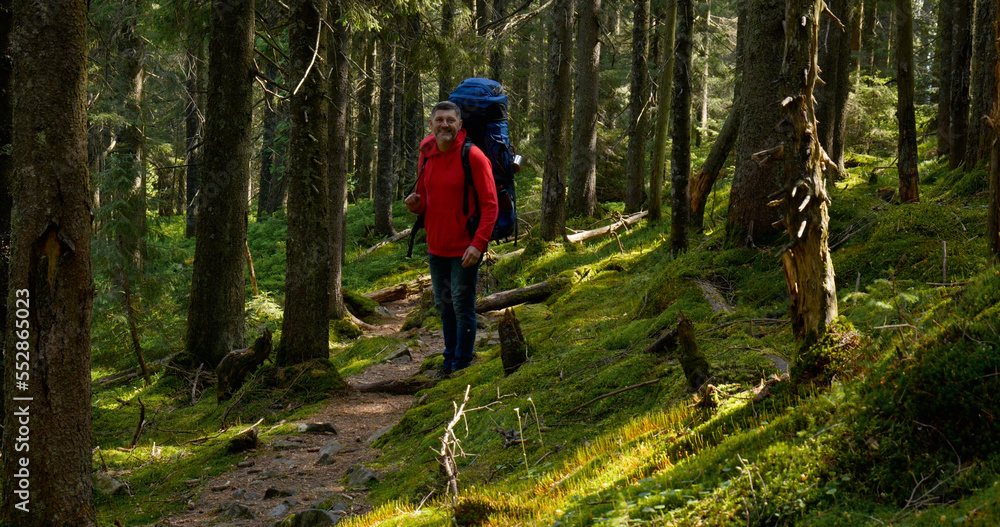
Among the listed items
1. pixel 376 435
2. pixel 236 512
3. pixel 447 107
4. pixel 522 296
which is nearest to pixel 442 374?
pixel 376 435

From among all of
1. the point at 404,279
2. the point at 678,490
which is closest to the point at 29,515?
the point at 678,490

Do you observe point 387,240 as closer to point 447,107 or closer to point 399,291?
point 399,291

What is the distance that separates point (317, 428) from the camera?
6848 mm

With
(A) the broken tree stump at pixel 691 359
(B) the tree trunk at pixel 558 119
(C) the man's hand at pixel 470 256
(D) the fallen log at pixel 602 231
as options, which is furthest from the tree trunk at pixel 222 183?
(D) the fallen log at pixel 602 231

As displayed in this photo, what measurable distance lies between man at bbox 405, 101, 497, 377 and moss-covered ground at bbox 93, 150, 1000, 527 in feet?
3.10

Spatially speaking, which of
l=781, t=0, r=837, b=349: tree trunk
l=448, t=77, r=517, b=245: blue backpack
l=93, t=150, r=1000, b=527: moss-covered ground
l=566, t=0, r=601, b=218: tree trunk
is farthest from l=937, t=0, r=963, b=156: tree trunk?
l=781, t=0, r=837, b=349: tree trunk

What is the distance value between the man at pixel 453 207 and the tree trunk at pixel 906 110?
5.40m

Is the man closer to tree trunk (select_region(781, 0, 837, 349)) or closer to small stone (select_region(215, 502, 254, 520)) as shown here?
small stone (select_region(215, 502, 254, 520))

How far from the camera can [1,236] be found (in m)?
5.60

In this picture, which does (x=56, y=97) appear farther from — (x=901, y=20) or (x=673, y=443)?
(x=901, y=20)

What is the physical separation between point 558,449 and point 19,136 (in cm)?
370

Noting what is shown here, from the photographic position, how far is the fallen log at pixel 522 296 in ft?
38.0

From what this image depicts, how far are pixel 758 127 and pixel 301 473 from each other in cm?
569

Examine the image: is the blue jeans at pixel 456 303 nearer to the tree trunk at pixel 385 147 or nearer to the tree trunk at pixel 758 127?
the tree trunk at pixel 758 127
